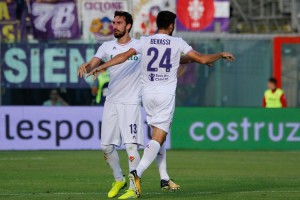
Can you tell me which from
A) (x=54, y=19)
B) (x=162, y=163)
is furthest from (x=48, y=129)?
(x=162, y=163)

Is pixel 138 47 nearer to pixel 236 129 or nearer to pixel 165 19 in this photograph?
pixel 165 19

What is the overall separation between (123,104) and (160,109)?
0.67 meters

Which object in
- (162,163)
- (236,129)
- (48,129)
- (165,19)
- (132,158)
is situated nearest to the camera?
(165,19)

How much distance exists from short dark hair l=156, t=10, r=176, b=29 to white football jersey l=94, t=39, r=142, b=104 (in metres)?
0.60

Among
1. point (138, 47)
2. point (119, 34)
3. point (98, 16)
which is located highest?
point (98, 16)

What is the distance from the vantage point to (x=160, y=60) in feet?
47.5

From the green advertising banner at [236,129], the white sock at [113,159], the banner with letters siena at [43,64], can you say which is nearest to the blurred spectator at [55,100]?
the banner with letters siena at [43,64]

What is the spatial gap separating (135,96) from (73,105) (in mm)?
14336

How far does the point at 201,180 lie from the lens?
58.3 feet

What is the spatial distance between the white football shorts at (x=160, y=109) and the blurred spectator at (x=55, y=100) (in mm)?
14981

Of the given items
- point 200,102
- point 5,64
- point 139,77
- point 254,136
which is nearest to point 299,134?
point 254,136

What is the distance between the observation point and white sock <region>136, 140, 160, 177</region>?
46.4 feet

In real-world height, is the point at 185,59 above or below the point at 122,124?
above

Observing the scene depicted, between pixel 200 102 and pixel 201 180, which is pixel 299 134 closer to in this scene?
pixel 200 102
